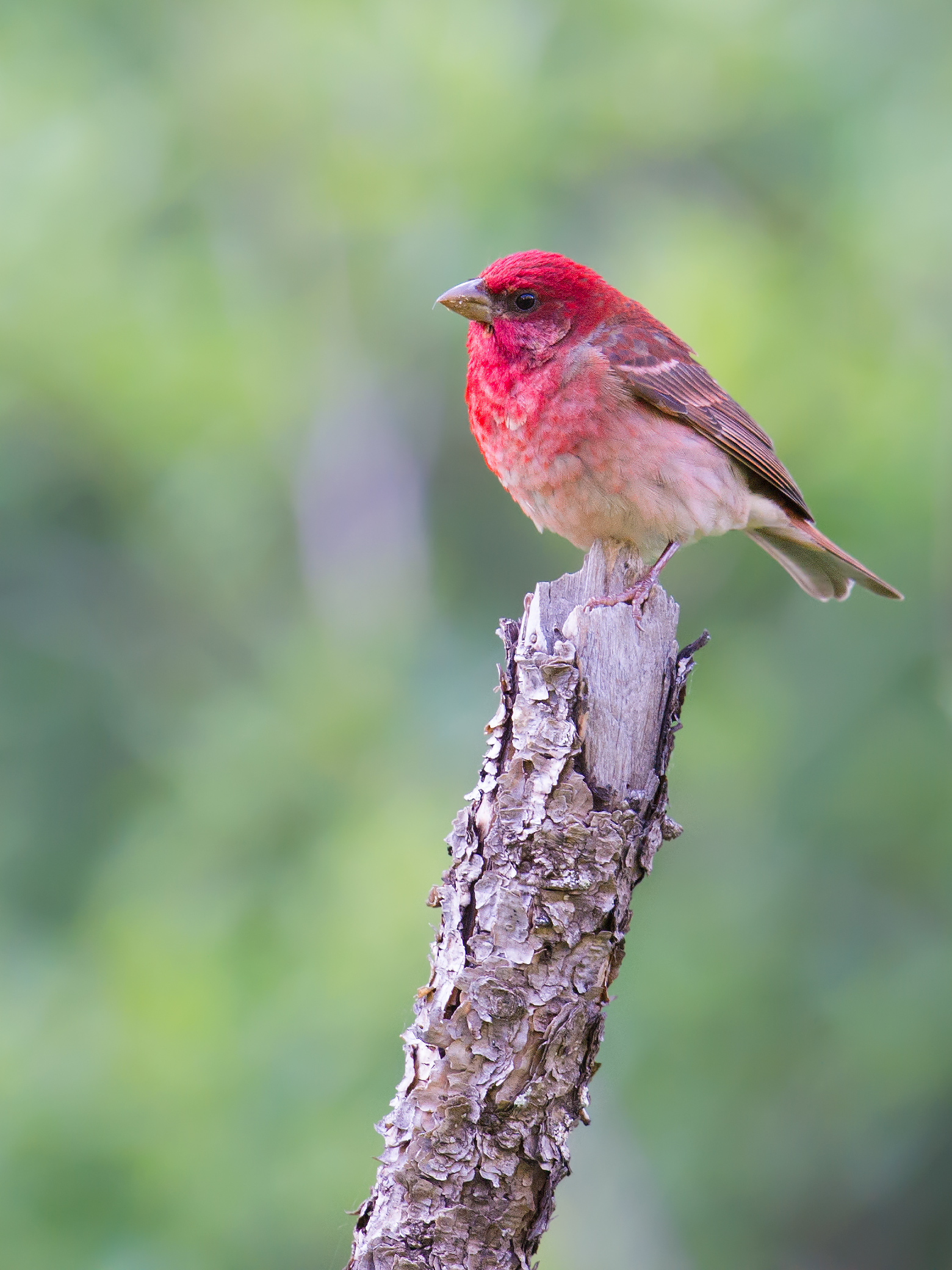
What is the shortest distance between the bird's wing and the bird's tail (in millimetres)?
95

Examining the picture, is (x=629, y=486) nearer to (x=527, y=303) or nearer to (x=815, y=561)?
(x=527, y=303)

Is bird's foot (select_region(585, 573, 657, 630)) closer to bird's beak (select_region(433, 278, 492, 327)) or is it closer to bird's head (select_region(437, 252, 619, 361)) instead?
bird's head (select_region(437, 252, 619, 361))

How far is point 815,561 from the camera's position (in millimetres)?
4922

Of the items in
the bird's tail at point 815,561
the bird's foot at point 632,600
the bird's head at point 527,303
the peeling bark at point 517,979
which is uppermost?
the bird's head at point 527,303

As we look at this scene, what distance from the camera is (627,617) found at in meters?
2.92

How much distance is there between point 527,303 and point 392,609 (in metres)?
4.15

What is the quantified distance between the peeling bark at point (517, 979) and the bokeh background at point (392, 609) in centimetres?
330

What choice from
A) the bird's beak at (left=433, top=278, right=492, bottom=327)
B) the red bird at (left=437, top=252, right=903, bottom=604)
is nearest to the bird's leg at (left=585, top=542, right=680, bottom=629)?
the red bird at (left=437, top=252, right=903, bottom=604)

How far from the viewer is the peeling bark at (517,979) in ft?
8.43

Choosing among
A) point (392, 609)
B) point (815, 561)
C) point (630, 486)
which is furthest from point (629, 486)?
point (392, 609)

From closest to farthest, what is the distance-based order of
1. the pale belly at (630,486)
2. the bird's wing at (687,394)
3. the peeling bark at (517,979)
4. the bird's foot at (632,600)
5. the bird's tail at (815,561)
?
the peeling bark at (517,979), the bird's foot at (632,600), the pale belly at (630,486), the bird's wing at (687,394), the bird's tail at (815,561)

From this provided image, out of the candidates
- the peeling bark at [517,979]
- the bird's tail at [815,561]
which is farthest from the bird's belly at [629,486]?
the peeling bark at [517,979]

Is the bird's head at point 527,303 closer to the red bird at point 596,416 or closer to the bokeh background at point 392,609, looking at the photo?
the red bird at point 596,416

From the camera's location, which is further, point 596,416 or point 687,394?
point 687,394
